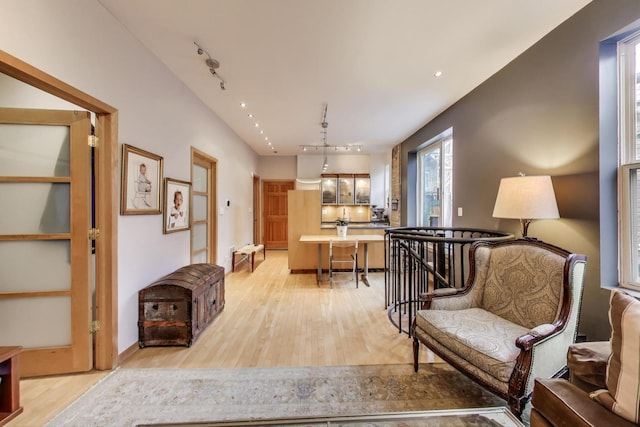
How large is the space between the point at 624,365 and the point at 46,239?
132 inches

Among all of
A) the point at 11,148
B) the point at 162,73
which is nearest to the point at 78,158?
the point at 11,148

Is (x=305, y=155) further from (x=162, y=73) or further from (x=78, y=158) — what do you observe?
(x=78, y=158)

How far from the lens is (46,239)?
1848mm

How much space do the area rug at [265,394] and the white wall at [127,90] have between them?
57 centimetres

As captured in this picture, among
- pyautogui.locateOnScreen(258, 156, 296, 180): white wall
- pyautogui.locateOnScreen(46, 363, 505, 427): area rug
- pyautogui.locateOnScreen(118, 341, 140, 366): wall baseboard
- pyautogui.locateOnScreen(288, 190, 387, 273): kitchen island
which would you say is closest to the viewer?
pyautogui.locateOnScreen(46, 363, 505, 427): area rug

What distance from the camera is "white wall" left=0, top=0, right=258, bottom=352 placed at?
4.83ft

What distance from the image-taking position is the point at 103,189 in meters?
1.94

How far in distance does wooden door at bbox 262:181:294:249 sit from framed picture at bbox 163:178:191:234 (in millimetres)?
4218

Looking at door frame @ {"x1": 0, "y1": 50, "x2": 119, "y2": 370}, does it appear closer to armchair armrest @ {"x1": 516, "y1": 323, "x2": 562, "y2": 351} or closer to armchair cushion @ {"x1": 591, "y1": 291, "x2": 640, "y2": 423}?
armchair armrest @ {"x1": 516, "y1": 323, "x2": 562, "y2": 351}

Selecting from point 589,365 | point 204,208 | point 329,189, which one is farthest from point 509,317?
point 329,189

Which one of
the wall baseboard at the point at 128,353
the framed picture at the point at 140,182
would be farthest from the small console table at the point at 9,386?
the framed picture at the point at 140,182

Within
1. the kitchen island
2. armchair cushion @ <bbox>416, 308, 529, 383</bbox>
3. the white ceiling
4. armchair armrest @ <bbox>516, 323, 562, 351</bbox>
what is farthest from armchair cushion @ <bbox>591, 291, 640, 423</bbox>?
the kitchen island

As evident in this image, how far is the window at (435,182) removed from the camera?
4172 mm

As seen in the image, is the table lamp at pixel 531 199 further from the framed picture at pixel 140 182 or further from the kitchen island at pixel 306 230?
the framed picture at pixel 140 182
